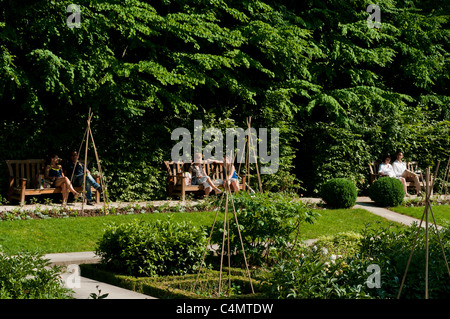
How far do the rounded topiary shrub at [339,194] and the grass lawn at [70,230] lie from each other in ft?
4.27

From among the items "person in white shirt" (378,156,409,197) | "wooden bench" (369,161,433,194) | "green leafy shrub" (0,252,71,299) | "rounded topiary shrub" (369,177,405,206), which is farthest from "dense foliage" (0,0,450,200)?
"green leafy shrub" (0,252,71,299)

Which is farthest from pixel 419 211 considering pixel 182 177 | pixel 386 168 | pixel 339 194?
pixel 182 177

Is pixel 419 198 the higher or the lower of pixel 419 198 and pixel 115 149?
the lower

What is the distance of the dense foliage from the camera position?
12.4 metres

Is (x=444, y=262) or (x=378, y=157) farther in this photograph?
(x=378, y=157)

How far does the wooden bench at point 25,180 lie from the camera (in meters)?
11.5

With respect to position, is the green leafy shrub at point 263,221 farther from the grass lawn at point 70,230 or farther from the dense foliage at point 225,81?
the dense foliage at point 225,81

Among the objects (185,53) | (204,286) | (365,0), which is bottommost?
(204,286)

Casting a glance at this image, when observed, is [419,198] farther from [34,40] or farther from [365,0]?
[34,40]

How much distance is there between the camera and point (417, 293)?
5551 mm

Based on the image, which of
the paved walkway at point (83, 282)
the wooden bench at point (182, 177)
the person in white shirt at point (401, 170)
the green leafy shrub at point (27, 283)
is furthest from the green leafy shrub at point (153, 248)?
the person in white shirt at point (401, 170)

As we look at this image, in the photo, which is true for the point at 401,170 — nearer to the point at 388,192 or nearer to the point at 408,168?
the point at 408,168
